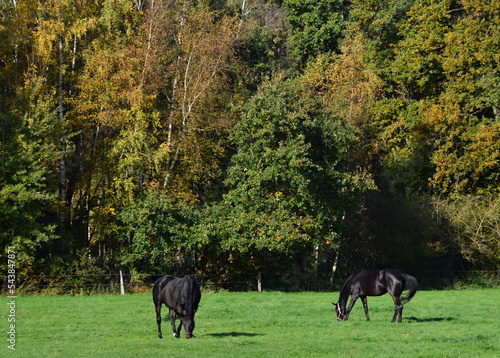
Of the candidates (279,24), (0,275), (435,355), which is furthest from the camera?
(279,24)

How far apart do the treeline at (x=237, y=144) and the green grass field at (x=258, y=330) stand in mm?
6244

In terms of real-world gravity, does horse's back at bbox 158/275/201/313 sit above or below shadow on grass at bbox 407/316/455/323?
above

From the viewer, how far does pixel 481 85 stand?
128 feet

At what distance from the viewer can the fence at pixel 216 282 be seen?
109ft

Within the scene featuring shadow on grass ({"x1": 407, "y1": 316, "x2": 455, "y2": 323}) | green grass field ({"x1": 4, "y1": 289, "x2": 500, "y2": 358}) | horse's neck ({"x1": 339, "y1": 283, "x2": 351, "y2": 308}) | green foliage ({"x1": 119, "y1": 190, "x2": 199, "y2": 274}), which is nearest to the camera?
green grass field ({"x1": 4, "y1": 289, "x2": 500, "y2": 358})

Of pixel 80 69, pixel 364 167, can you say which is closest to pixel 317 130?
pixel 364 167

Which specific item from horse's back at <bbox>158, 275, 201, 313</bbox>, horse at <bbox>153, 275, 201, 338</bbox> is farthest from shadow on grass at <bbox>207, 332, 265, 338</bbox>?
horse's back at <bbox>158, 275, 201, 313</bbox>

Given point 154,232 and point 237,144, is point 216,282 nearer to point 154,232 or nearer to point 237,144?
point 154,232

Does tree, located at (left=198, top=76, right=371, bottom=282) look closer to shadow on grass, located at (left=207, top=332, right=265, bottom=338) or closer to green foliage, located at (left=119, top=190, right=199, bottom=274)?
green foliage, located at (left=119, top=190, right=199, bottom=274)

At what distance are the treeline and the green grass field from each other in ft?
20.5

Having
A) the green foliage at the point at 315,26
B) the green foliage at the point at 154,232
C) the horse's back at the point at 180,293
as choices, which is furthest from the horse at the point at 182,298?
the green foliage at the point at 315,26

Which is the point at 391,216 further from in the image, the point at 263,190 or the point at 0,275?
the point at 0,275

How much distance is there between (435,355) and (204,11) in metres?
31.4

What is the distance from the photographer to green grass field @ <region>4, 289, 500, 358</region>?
49.2 ft
